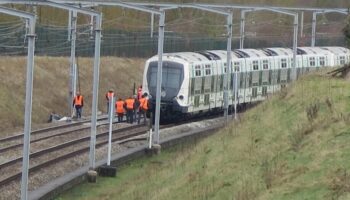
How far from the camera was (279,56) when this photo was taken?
45.0 meters

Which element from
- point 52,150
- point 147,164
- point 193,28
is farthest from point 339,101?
point 193,28

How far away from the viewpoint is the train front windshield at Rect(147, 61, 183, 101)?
36.4m

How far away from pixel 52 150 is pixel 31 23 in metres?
10.9

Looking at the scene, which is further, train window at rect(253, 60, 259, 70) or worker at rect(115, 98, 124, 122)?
train window at rect(253, 60, 259, 70)

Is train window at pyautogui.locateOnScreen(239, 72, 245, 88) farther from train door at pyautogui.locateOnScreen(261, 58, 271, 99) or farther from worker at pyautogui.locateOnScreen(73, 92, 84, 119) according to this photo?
worker at pyautogui.locateOnScreen(73, 92, 84, 119)

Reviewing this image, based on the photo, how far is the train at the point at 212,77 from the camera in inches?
1436

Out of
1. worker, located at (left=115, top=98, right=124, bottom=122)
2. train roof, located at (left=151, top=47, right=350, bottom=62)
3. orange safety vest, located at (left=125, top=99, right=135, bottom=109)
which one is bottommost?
worker, located at (left=115, top=98, right=124, bottom=122)

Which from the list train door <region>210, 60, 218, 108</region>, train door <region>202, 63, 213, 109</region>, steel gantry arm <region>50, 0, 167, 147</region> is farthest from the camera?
train door <region>210, 60, 218, 108</region>

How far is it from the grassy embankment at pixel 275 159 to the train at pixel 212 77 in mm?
11163

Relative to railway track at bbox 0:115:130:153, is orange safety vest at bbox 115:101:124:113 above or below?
above

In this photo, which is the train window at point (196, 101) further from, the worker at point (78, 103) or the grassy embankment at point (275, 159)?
the grassy embankment at point (275, 159)

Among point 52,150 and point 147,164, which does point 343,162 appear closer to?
point 147,164

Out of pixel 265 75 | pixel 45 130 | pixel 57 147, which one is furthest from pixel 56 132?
pixel 265 75

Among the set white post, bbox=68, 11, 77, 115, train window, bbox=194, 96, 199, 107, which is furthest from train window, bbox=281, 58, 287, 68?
white post, bbox=68, 11, 77, 115
